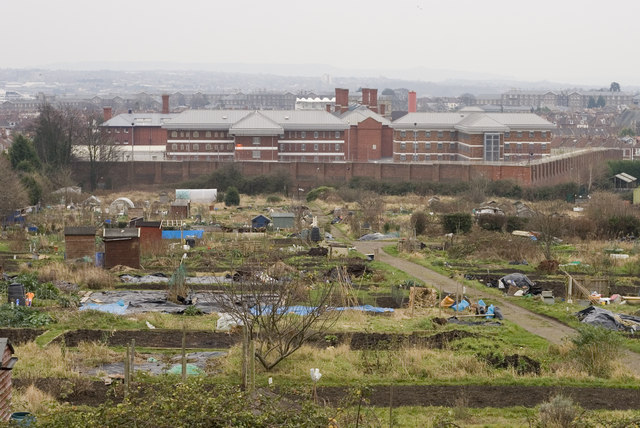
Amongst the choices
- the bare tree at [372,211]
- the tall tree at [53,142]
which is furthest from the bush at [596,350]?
the tall tree at [53,142]

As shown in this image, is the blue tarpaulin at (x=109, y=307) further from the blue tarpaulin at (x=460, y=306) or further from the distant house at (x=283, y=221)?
the distant house at (x=283, y=221)

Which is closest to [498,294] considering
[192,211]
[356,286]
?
[356,286]

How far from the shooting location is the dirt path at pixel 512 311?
59.5 ft

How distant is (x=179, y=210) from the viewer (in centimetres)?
4097

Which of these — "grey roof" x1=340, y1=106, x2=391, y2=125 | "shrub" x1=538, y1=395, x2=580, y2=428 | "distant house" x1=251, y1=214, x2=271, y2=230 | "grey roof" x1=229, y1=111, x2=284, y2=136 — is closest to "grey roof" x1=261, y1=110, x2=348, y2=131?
"grey roof" x1=229, y1=111, x2=284, y2=136

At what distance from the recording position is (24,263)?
26531 mm

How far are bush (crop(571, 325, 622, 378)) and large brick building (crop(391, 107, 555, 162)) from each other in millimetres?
47985

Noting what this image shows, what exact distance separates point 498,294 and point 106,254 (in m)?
10.1

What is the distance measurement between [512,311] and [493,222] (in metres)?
14.9

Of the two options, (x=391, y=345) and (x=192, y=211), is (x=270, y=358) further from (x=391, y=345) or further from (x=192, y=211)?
(x=192, y=211)

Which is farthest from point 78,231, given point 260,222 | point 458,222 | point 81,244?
point 458,222

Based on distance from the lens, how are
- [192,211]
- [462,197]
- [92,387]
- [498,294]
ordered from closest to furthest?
[92,387] < [498,294] < [192,211] < [462,197]

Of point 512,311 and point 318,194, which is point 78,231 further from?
point 318,194

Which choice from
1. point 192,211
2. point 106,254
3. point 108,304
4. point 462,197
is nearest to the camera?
point 108,304
